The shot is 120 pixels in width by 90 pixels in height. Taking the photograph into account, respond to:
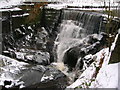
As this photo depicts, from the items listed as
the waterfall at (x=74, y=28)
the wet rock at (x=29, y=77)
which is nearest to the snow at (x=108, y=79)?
the wet rock at (x=29, y=77)

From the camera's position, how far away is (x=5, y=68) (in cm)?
923

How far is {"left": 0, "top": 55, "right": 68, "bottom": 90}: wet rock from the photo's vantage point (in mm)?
7973

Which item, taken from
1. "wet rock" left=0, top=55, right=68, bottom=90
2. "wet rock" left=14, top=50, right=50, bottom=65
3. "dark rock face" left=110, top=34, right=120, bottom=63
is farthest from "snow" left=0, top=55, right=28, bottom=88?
"dark rock face" left=110, top=34, right=120, bottom=63

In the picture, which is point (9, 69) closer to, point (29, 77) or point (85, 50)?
point (29, 77)

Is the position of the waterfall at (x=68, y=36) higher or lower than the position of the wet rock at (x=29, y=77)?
higher

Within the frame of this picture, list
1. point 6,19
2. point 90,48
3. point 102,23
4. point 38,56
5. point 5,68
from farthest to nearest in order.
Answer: point 6,19
point 102,23
point 38,56
point 90,48
point 5,68

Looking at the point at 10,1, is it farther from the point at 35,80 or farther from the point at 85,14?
the point at 35,80

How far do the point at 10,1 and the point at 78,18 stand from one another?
344 inches

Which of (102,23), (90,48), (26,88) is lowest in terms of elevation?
(26,88)

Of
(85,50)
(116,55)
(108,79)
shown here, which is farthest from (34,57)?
(108,79)

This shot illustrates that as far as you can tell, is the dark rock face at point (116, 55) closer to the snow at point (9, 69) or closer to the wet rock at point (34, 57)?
the snow at point (9, 69)

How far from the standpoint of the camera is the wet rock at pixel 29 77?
26.2 feet

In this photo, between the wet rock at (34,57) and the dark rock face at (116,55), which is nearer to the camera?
the dark rock face at (116,55)

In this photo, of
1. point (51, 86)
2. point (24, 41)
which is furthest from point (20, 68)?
point (24, 41)
